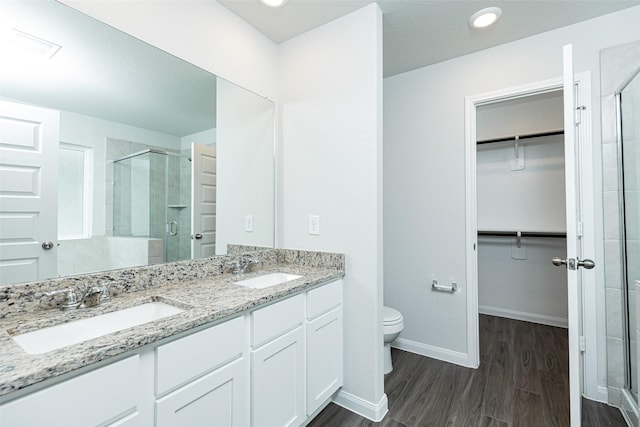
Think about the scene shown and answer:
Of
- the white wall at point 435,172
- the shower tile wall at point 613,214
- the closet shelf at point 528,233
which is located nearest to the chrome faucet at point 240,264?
the white wall at point 435,172

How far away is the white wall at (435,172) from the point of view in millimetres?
2186

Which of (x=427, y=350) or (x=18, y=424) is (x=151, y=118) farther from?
(x=427, y=350)

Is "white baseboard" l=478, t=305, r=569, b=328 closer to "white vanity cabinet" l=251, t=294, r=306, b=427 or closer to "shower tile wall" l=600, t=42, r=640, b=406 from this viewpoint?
"shower tile wall" l=600, t=42, r=640, b=406

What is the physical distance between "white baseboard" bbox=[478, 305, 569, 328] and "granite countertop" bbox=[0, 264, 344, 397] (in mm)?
2720

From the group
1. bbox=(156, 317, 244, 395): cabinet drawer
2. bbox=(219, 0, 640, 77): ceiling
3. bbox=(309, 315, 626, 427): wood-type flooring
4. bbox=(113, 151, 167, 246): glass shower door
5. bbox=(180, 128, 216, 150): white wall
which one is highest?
bbox=(219, 0, 640, 77): ceiling

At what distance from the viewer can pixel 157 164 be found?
157 centimetres

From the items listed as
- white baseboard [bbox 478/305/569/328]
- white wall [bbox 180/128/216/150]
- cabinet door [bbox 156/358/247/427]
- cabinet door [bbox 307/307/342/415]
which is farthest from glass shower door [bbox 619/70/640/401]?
white wall [bbox 180/128/216/150]

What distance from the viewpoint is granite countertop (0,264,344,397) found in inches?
27.8

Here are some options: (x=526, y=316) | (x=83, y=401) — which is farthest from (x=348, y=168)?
(x=526, y=316)

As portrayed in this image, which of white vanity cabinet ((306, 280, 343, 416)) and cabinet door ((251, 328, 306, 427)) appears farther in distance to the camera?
white vanity cabinet ((306, 280, 343, 416))

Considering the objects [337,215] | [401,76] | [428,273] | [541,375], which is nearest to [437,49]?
[401,76]

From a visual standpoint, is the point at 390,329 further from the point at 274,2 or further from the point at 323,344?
the point at 274,2

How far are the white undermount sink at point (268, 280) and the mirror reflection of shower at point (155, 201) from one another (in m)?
0.38

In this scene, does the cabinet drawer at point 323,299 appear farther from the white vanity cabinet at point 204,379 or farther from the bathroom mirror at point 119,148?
the bathroom mirror at point 119,148
